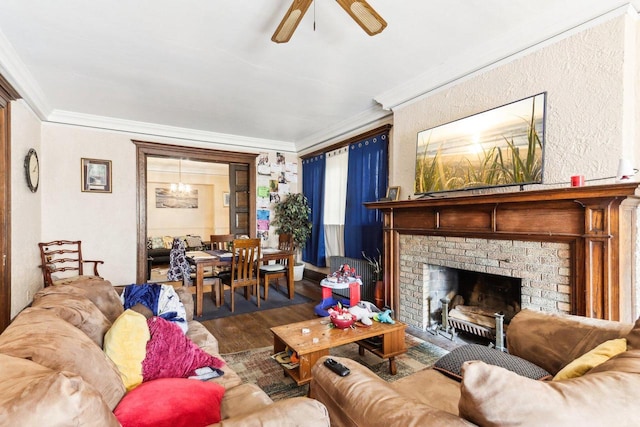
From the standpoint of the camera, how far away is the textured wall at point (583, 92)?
1.98 m

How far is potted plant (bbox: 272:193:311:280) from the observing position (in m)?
5.59

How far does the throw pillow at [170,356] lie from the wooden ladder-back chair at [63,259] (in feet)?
10.6

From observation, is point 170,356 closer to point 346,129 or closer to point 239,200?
point 346,129

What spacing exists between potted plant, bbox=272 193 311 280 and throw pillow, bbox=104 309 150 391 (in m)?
4.10

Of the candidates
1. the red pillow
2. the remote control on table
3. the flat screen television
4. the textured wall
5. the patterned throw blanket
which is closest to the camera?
the red pillow

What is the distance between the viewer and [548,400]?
672 mm

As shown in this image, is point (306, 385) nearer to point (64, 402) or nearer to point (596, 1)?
point (64, 402)

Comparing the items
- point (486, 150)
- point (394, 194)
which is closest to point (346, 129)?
point (394, 194)

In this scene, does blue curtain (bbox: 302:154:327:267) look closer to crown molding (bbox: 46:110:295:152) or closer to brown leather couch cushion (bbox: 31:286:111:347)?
crown molding (bbox: 46:110:295:152)

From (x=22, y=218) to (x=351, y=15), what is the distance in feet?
13.2

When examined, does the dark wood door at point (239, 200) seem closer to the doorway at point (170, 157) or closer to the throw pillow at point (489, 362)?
the doorway at point (170, 157)

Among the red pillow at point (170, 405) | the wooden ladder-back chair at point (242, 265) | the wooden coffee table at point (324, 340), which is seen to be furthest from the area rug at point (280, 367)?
the wooden ladder-back chair at point (242, 265)

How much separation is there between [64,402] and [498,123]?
2.97 metres

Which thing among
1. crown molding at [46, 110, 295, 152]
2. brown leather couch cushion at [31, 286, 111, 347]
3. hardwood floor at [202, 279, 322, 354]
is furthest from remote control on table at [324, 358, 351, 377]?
crown molding at [46, 110, 295, 152]
